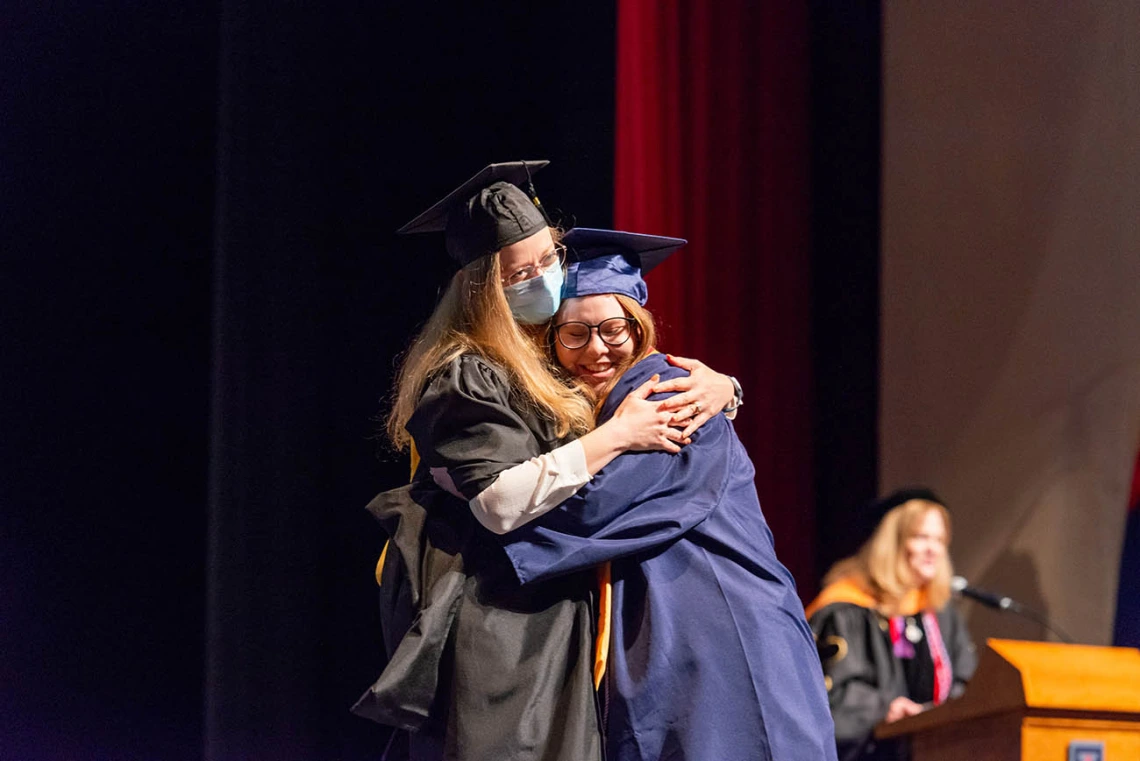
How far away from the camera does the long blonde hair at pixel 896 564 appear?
15.1 feet

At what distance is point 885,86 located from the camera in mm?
5078

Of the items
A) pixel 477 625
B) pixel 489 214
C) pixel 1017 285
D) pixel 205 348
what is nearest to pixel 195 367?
pixel 205 348

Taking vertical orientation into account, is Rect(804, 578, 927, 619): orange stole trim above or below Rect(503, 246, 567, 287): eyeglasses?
below

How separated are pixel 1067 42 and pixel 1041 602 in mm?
2118

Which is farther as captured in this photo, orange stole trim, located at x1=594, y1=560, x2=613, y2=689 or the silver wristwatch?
the silver wristwatch

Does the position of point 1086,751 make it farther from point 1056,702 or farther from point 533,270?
point 533,270

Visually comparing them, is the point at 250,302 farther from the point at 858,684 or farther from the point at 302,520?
the point at 858,684

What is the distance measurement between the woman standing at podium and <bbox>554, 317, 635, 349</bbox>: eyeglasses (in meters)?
2.38

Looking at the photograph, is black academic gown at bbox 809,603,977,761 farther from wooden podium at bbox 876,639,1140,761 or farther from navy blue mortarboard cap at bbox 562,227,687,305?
navy blue mortarboard cap at bbox 562,227,687,305

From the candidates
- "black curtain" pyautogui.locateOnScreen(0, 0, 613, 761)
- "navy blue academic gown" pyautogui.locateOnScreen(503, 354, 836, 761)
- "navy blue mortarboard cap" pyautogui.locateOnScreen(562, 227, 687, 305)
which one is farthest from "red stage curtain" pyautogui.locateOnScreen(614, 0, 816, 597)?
"navy blue academic gown" pyautogui.locateOnScreen(503, 354, 836, 761)

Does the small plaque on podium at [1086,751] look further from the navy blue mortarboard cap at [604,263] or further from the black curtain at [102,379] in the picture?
the black curtain at [102,379]

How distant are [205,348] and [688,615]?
199 centimetres

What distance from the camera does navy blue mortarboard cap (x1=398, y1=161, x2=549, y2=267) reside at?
94.8 inches

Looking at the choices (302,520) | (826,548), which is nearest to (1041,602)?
(826,548)
